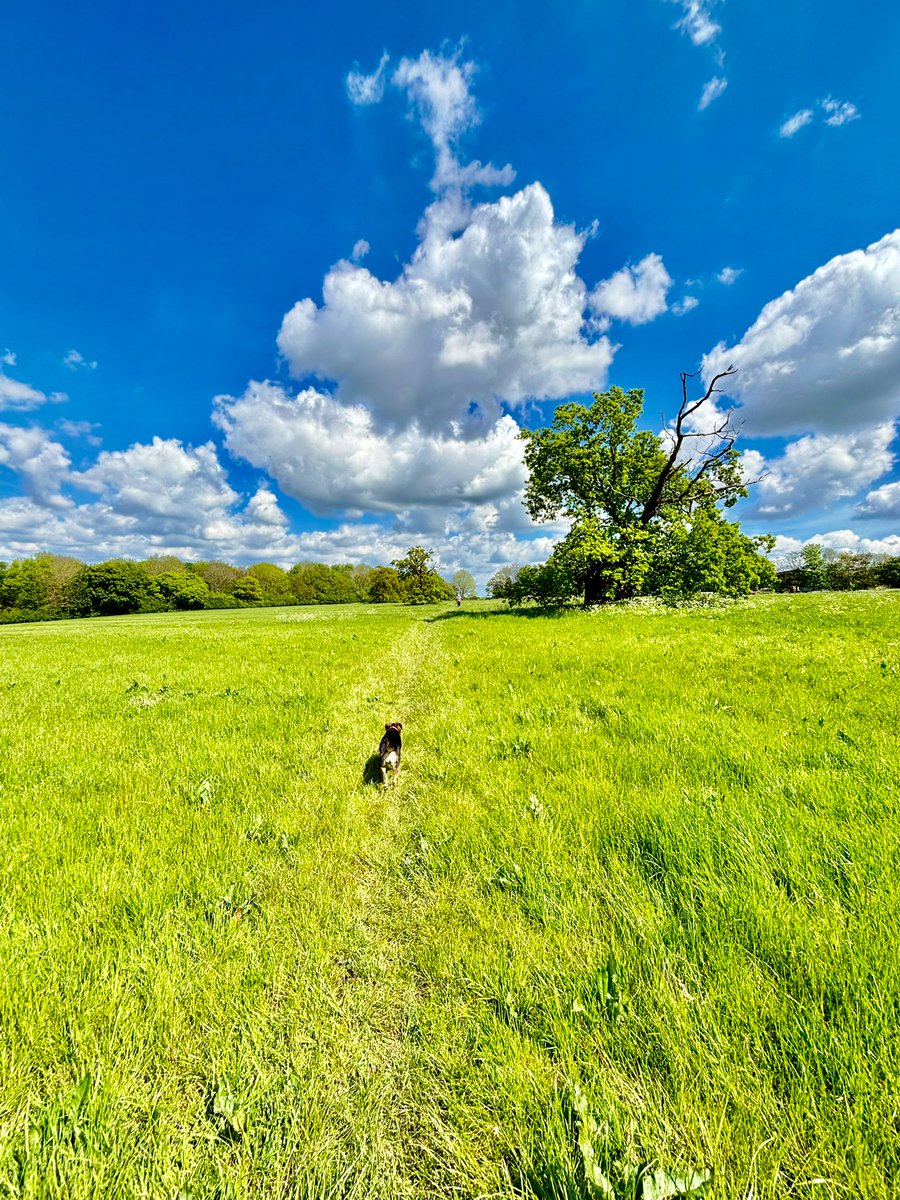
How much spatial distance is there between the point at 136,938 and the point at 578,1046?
10.5 feet

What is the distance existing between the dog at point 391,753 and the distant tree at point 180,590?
330ft

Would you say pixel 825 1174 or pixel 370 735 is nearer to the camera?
pixel 825 1174

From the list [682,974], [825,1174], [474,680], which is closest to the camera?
[825,1174]

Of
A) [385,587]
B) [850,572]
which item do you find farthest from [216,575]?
[850,572]

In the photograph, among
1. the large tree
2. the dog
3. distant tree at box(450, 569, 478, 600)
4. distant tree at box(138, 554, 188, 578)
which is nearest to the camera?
the dog

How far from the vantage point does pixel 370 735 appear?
7.68 m

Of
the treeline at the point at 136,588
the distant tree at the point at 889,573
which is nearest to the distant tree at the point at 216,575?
the treeline at the point at 136,588

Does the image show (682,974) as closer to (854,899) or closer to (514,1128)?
(514,1128)

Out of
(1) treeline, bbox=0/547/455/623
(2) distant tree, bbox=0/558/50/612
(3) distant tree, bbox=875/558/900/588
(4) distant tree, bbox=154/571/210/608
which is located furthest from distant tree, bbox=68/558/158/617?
(3) distant tree, bbox=875/558/900/588

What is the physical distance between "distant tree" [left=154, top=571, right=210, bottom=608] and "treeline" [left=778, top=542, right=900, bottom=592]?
5474 inches

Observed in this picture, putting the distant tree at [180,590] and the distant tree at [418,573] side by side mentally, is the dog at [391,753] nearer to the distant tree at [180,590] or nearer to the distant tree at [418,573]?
the distant tree at [418,573]

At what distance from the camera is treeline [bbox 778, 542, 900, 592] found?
105500 mm

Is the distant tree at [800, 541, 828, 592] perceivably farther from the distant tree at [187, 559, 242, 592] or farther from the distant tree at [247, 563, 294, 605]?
the distant tree at [187, 559, 242, 592]

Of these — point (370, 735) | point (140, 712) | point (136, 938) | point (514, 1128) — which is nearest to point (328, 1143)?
point (514, 1128)
